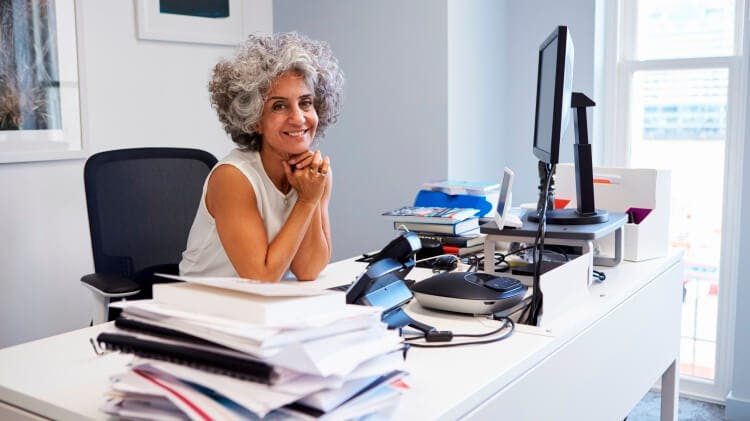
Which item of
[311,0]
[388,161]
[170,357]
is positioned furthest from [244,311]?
[311,0]

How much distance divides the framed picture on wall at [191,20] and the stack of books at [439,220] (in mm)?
1325

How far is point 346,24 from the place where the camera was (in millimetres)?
3258

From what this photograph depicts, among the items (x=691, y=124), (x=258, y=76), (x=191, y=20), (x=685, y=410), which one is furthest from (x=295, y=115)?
(x=685, y=410)

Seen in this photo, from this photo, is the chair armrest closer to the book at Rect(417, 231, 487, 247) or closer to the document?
the book at Rect(417, 231, 487, 247)

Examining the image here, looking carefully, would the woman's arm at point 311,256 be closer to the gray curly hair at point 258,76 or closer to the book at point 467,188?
the gray curly hair at point 258,76

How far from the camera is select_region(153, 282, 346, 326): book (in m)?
0.83

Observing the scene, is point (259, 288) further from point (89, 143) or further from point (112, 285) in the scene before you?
point (89, 143)

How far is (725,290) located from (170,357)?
2829mm

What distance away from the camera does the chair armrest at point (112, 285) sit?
1859 millimetres

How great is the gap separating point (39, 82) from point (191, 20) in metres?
0.72

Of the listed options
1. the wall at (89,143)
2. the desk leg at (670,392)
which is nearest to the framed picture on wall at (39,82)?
the wall at (89,143)

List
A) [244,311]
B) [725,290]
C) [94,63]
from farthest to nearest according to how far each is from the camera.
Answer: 1. [725,290]
2. [94,63]
3. [244,311]

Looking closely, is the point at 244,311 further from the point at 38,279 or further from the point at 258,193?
the point at 38,279

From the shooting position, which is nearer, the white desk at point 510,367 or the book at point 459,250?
the white desk at point 510,367
